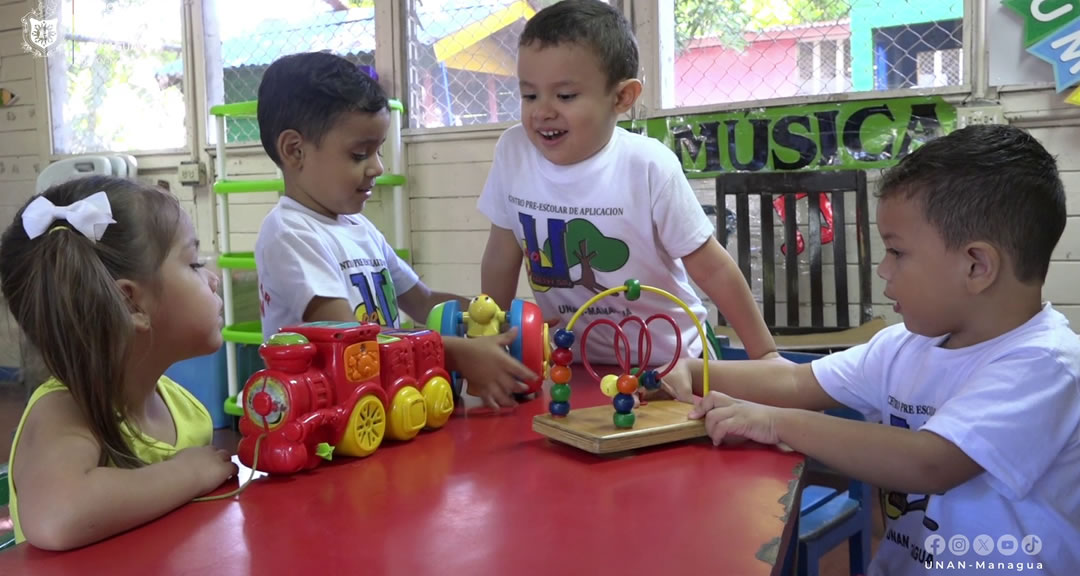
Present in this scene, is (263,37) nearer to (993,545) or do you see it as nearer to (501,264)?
(501,264)

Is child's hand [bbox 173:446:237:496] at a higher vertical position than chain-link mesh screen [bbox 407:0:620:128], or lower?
lower

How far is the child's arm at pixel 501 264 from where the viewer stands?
1.71 metres

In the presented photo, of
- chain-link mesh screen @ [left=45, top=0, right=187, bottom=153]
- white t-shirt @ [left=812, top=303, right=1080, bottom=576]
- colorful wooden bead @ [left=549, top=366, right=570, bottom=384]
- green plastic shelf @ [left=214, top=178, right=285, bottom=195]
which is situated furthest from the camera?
chain-link mesh screen @ [left=45, top=0, right=187, bottom=153]

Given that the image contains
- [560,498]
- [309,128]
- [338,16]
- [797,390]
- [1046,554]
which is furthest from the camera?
[338,16]

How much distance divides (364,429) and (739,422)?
0.42 m

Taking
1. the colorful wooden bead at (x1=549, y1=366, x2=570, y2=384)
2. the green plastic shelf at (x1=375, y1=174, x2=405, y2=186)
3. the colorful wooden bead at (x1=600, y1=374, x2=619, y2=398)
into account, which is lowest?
the colorful wooden bead at (x1=600, y1=374, x2=619, y2=398)

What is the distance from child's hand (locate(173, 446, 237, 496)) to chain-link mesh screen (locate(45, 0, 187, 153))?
3.80 m

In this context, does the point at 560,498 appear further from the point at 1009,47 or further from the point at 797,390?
the point at 1009,47

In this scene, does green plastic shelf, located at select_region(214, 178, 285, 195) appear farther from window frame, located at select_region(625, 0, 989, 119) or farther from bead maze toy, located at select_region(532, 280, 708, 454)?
bead maze toy, located at select_region(532, 280, 708, 454)

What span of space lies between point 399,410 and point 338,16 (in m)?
3.26

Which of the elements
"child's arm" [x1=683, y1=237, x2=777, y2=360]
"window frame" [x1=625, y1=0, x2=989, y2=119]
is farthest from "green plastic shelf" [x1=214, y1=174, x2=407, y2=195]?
"child's arm" [x1=683, y1=237, x2=777, y2=360]

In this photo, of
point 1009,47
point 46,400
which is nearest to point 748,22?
point 1009,47

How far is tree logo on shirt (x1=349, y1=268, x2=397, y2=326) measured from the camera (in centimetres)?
141

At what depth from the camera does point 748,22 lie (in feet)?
10.3
